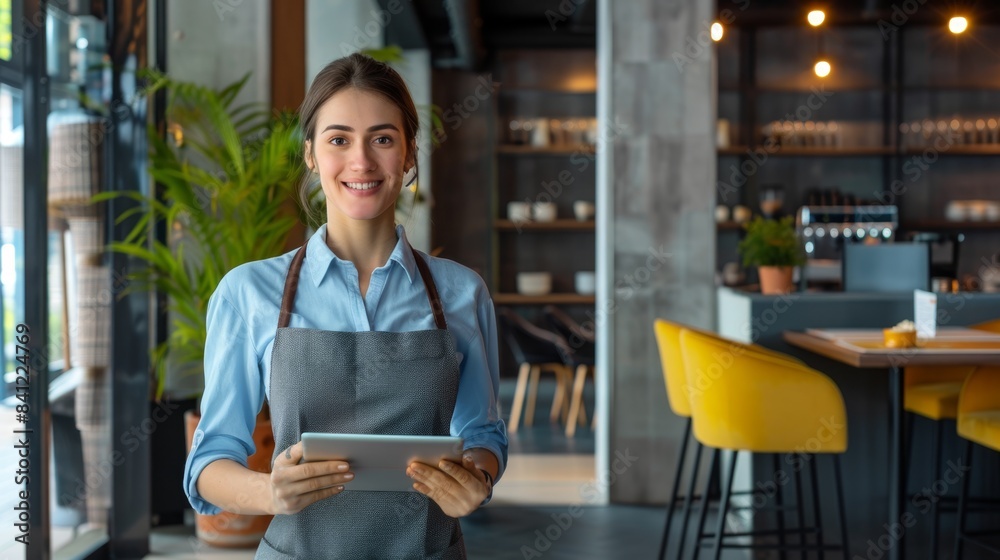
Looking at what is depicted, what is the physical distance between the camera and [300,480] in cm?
128

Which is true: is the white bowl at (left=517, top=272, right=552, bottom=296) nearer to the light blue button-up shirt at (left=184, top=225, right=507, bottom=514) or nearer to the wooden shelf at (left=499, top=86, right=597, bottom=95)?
the wooden shelf at (left=499, top=86, right=597, bottom=95)

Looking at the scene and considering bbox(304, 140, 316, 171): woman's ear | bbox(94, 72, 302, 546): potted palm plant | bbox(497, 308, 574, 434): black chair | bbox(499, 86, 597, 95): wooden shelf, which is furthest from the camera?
bbox(499, 86, 597, 95): wooden shelf

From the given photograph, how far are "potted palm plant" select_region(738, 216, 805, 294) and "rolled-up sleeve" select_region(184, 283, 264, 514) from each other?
11.3 feet

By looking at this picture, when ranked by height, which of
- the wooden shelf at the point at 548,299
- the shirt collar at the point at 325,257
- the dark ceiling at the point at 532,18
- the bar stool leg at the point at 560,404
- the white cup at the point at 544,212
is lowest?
the bar stool leg at the point at 560,404

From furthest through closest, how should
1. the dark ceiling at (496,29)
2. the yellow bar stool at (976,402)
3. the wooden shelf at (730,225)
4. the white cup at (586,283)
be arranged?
the white cup at (586,283), the dark ceiling at (496,29), the wooden shelf at (730,225), the yellow bar stool at (976,402)

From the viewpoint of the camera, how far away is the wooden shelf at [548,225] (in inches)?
388

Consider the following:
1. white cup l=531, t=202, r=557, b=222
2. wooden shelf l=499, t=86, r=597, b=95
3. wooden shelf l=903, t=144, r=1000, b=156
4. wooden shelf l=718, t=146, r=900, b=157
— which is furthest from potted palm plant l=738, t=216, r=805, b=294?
wooden shelf l=499, t=86, r=597, b=95

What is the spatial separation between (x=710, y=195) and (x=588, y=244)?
17.0 ft

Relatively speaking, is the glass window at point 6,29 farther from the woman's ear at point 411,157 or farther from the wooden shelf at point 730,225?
the wooden shelf at point 730,225

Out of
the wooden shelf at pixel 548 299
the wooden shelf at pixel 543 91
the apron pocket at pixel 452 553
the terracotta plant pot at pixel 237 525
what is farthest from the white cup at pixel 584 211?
the apron pocket at pixel 452 553

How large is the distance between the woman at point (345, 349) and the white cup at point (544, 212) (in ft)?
27.5

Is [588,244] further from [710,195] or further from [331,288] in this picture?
[331,288]

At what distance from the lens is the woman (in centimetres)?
144

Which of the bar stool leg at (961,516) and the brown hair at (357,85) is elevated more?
the brown hair at (357,85)
